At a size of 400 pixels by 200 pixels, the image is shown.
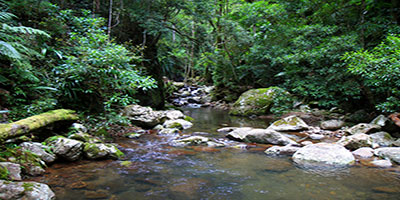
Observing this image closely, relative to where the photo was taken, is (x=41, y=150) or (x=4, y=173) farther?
(x=41, y=150)

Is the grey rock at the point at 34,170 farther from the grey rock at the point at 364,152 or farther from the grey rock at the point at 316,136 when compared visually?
the grey rock at the point at 316,136

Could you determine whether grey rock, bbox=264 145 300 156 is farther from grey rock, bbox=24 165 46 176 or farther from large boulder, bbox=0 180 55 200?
grey rock, bbox=24 165 46 176

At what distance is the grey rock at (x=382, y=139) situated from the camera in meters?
4.99

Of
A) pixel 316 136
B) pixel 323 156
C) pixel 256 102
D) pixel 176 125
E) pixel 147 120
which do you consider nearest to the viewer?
pixel 323 156

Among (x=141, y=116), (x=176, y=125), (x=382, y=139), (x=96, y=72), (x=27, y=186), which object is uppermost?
(x=96, y=72)

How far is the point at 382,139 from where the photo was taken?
512 centimetres

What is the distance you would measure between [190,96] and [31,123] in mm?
15208

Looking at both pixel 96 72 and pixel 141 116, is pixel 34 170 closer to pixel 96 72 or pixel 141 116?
pixel 96 72

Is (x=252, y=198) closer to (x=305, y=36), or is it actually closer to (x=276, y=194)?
(x=276, y=194)

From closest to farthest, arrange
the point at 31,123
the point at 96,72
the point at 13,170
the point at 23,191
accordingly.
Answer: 1. the point at 23,191
2. the point at 13,170
3. the point at 31,123
4. the point at 96,72

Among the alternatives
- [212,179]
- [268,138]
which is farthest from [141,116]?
[212,179]

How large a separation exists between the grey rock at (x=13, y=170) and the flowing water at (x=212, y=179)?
0.24 metres

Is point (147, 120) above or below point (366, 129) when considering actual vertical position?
below

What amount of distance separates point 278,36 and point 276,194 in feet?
29.6
